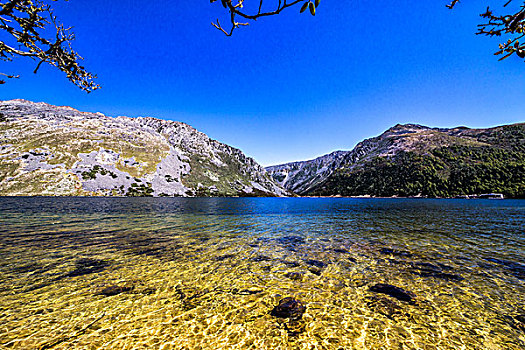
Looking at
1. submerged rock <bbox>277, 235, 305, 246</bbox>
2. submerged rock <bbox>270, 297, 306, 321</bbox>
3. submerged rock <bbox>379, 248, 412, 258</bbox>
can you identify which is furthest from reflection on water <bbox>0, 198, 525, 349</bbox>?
submerged rock <bbox>277, 235, 305, 246</bbox>

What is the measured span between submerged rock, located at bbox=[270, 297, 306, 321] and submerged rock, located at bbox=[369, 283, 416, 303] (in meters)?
3.87

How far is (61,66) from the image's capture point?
830 centimetres

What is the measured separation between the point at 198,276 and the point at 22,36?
12.0m

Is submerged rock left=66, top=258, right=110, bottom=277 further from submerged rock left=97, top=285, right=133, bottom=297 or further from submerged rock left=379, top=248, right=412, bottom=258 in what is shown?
submerged rock left=379, top=248, right=412, bottom=258

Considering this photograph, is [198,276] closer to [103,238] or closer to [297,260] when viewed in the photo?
[297,260]

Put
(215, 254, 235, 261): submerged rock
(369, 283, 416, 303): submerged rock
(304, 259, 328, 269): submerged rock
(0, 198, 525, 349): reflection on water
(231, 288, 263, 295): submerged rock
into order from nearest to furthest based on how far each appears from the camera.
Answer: (0, 198, 525, 349): reflection on water
(369, 283, 416, 303): submerged rock
(231, 288, 263, 295): submerged rock
(304, 259, 328, 269): submerged rock
(215, 254, 235, 261): submerged rock

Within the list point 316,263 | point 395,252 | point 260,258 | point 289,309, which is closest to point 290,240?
point 260,258

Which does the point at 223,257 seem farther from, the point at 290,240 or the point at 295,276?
the point at 290,240

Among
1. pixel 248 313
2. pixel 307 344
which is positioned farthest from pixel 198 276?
pixel 307 344

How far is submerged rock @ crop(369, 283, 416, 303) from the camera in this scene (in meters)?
8.75

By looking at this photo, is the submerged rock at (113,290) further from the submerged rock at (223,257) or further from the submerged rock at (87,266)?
the submerged rock at (223,257)

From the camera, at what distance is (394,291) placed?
9328 mm

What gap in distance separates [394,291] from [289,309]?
5.23 meters

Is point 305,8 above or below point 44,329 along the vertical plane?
above
